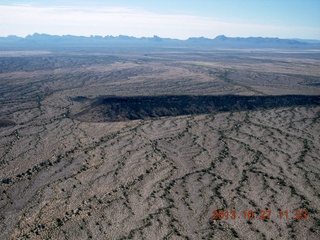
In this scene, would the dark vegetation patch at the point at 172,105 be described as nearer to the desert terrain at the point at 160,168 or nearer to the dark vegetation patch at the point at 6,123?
the desert terrain at the point at 160,168

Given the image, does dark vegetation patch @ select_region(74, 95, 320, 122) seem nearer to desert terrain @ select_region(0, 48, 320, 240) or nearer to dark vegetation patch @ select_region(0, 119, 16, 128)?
desert terrain @ select_region(0, 48, 320, 240)

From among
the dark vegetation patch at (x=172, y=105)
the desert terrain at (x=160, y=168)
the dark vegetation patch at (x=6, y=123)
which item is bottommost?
the dark vegetation patch at (x=6, y=123)

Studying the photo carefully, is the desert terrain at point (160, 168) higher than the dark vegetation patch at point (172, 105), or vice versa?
the dark vegetation patch at point (172, 105)

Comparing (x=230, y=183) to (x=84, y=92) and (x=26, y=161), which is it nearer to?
(x=26, y=161)

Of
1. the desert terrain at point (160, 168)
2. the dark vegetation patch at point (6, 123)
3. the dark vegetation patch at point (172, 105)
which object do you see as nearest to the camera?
the desert terrain at point (160, 168)

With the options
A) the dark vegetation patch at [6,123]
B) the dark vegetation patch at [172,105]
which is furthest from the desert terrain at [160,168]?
the dark vegetation patch at [6,123]

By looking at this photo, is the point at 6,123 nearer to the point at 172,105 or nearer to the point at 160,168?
the point at 172,105

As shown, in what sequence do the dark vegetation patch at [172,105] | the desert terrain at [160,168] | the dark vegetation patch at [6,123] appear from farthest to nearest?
1. the dark vegetation patch at [172,105]
2. the dark vegetation patch at [6,123]
3. the desert terrain at [160,168]
